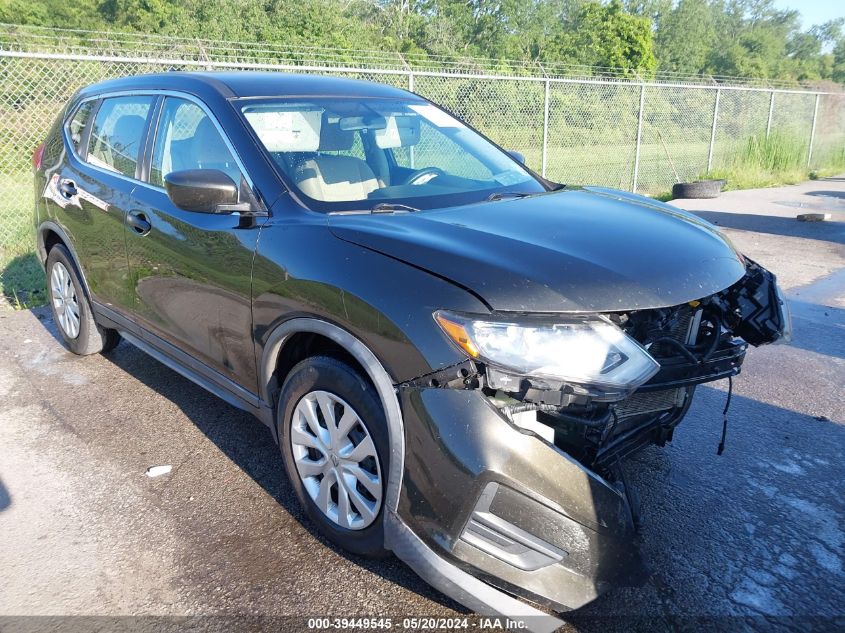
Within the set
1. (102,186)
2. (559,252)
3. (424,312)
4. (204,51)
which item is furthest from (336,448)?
(204,51)

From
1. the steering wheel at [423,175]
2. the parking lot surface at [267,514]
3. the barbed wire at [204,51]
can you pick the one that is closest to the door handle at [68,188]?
the parking lot surface at [267,514]

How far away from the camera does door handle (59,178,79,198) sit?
14.4ft

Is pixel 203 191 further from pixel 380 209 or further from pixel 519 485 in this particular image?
pixel 519 485

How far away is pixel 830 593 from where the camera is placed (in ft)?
8.21

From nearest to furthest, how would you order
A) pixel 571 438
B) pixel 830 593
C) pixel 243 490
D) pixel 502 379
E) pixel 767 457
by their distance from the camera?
pixel 502 379, pixel 571 438, pixel 830 593, pixel 243 490, pixel 767 457

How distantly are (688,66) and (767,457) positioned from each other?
70.7 meters

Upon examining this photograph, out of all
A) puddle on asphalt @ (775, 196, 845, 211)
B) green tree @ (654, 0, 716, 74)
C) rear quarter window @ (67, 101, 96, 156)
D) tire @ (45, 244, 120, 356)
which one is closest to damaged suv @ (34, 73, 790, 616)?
→ rear quarter window @ (67, 101, 96, 156)

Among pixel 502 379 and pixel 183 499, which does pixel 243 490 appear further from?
pixel 502 379

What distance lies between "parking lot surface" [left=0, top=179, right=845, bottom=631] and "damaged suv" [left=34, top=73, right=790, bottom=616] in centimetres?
32

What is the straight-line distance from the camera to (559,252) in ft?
7.84

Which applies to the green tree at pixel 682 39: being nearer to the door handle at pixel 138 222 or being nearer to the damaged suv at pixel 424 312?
the damaged suv at pixel 424 312

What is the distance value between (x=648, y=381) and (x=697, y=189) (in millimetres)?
11254

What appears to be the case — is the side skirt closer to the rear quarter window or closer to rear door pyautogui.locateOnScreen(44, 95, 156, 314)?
rear door pyautogui.locateOnScreen(44, 95, 156, 314)

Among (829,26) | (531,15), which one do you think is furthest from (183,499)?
(829,26)
